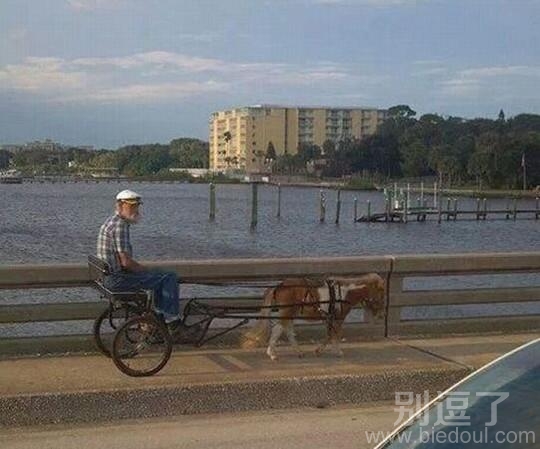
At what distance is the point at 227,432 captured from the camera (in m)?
6.84

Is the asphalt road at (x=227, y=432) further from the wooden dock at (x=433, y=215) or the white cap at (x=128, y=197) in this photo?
the wooden dock at (x=433, y=215)

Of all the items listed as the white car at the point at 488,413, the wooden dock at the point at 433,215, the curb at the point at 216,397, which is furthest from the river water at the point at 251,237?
the white car at the point at 488,413

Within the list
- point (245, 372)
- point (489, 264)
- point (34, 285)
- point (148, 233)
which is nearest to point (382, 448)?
point (245, 372)

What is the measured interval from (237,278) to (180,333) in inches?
39.6

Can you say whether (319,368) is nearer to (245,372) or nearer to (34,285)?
(245,372)

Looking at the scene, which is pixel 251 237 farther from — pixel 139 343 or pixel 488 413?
pixel 488 413

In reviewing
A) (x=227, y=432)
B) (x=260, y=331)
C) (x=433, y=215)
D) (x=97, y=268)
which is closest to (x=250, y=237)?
(x=433, y=215)

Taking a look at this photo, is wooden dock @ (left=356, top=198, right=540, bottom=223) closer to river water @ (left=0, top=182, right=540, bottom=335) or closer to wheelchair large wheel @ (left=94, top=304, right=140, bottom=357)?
river water @ (left=0, top=182, right=540, bottom=335)

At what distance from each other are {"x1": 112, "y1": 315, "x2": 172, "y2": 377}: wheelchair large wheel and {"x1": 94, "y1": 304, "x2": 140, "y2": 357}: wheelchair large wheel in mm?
151

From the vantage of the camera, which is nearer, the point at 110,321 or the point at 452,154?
the point at 110,321

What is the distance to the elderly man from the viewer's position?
770 cm

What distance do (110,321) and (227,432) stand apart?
1812 mm

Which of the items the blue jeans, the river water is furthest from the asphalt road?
the river water

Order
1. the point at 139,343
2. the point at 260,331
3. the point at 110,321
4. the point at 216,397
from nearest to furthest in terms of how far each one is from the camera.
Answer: the point at 216,397 → the point at 139,343 → the point at 110,321 → the point at 260,331
